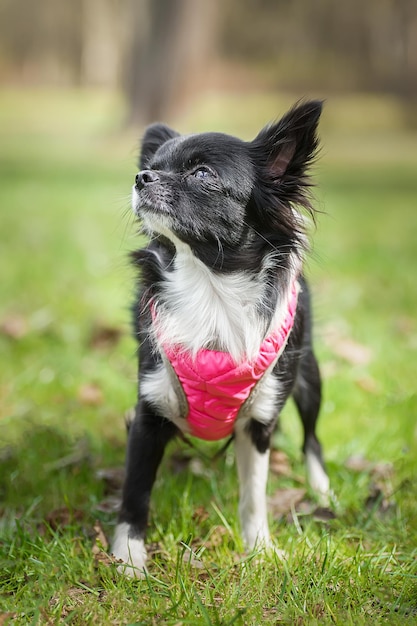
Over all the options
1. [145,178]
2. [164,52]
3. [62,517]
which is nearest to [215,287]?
[145,178]

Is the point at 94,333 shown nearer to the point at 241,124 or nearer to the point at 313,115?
the point at 313,115

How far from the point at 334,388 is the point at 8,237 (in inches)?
187

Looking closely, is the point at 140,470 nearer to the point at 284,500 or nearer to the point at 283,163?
the point at 284,500

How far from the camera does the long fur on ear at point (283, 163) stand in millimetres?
2602

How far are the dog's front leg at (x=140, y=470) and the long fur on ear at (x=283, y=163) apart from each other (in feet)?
3.00

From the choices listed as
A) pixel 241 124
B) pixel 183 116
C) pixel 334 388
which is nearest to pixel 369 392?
pixel 334 388

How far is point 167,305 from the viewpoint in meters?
2.69

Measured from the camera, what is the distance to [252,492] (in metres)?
2.85

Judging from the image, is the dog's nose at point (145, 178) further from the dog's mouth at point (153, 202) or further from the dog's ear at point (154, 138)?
the dog's ear at point (154, 138)

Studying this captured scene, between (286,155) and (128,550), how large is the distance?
1.59 metres

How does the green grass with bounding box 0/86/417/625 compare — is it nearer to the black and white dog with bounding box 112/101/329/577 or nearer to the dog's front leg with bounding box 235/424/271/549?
the dog's front leg with bounding box 235/424/271/549

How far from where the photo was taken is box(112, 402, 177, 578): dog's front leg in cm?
270

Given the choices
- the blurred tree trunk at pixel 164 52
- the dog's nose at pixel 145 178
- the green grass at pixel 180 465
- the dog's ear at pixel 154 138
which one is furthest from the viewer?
the blurred tree trunk at pixel 164 52

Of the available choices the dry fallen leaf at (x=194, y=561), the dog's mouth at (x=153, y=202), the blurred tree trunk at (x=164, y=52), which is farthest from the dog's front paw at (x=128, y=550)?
the blurred tree trunk at (x=164, y=52)
